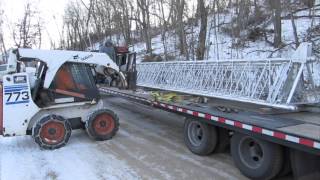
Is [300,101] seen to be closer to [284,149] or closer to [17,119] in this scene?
[284,149]

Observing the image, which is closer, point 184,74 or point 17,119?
point 17,119

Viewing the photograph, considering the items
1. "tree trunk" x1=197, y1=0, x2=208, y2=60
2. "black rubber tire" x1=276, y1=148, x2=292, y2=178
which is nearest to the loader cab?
"black rubber tire" x1=276, y1=148, x2=292, y2=178

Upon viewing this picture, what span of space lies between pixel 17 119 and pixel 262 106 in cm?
507

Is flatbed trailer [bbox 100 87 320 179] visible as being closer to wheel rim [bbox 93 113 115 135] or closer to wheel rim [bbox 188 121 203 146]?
wheel rim [bbox 188 121 203 146]

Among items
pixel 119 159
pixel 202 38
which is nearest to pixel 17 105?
pixel 119 159

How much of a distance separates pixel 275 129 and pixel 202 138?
2.33 m

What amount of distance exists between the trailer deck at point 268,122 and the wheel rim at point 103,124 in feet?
5.49

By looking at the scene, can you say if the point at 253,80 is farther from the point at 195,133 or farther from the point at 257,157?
the point at 257,157

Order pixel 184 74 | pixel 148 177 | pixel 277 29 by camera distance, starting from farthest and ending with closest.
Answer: pixel 277 29 < pixel 184 74 < pixel 148 177

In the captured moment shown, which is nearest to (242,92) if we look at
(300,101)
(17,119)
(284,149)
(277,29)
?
(300,101)

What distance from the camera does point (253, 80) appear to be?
8.30 metres

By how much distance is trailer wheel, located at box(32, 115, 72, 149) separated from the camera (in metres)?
8.97

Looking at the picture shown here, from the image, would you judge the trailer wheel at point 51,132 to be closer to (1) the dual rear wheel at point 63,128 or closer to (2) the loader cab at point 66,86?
(1) the dual rear wheel at point 63,128

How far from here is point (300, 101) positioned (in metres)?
7.50
